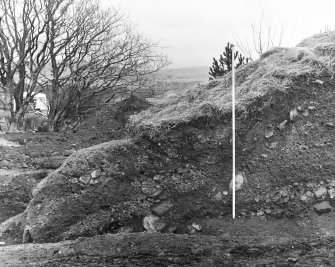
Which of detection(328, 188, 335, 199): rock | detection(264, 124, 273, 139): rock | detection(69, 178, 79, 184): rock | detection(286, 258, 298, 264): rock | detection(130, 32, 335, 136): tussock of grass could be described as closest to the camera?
detection(286, 258, 298, 264): rock

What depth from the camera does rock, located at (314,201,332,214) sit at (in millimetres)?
4680

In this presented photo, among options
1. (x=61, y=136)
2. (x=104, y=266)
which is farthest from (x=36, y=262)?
(x=61, y=136)

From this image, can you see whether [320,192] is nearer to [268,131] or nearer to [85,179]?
[268,131]

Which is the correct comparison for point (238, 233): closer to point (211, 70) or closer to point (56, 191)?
point (56, 191)

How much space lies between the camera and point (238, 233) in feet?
15.2

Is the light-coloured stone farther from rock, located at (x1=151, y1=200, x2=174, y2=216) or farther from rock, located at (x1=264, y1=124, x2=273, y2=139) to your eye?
rock, located at (x1=151, y1=200, x2=174, y2=216)

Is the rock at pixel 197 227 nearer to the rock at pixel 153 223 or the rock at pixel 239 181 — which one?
the rock at pixel 153 223

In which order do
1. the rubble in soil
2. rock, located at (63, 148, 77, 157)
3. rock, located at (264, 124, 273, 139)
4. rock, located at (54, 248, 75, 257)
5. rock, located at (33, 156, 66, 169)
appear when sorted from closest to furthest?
1. rock, located at (54, 248, 75, 257)
2. the rubble in soil
3. rock, located at (264, 124, 273, 139)
4. rock, located at (33, 156, 66, 169)
5. rock, located at (63, 148, 77, 157)

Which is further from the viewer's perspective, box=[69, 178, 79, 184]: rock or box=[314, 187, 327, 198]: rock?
box=[69, 178, 79, 184]: rock

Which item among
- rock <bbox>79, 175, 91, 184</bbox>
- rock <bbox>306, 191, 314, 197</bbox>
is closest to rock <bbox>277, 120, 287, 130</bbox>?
rock <bbox>306, 191, 314, 197</bbox>

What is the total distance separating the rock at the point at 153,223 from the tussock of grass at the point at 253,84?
1251 mm

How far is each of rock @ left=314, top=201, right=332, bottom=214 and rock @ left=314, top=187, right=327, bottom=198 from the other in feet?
0.32

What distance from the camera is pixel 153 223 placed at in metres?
5.13

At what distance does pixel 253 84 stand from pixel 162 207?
7.42 feet
